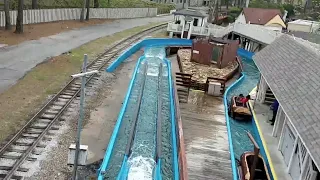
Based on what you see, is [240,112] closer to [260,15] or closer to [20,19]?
[20,19]

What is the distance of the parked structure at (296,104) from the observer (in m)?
12.6

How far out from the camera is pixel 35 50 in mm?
33188

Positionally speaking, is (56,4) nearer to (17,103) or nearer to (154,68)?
(154,68)

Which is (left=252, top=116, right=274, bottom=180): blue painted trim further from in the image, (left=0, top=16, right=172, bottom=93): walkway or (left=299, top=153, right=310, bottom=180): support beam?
(left=0, top=16, right=172, bottom=93): walkway

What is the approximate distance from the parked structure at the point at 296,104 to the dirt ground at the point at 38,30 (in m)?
23.1

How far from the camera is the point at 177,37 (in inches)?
1982

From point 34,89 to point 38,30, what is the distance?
20.2 meters

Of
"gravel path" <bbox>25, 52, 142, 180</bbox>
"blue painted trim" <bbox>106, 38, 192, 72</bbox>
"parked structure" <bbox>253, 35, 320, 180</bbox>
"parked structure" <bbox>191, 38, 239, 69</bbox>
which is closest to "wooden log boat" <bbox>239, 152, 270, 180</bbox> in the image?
"parked structure" <bbox>253, 35, 320, 180</bbox>

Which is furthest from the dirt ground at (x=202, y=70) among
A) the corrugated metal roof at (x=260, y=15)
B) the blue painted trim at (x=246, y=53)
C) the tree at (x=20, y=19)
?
the corrugated metal roof at (x=260, y=15)

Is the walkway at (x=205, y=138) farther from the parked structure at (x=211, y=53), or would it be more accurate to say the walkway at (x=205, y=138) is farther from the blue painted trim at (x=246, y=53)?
the blue painted trim at (x=246, y=53)

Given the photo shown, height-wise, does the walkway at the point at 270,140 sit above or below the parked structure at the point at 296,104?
below

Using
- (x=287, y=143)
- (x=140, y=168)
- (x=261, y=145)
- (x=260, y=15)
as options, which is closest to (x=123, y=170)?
(x=140, y=168)

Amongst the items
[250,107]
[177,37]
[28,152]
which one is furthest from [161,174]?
[177,37]

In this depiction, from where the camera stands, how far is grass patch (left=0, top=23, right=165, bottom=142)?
18578mm
